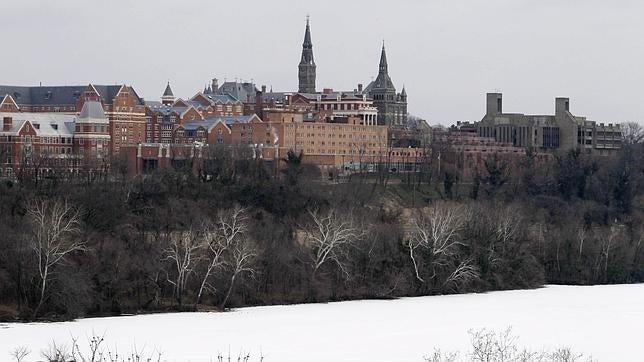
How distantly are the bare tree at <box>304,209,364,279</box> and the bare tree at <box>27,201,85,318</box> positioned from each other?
659cm

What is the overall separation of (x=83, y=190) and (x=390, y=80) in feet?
189

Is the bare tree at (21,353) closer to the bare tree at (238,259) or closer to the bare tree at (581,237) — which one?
the bare tree at (238,259)

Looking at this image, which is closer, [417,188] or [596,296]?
[596,296]

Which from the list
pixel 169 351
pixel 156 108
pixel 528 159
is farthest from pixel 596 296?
pixel 156 108

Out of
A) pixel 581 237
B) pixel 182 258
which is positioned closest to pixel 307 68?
pixel 581 237

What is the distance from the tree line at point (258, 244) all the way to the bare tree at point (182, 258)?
0.07 m

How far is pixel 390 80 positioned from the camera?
106 meters

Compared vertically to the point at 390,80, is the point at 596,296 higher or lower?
lower

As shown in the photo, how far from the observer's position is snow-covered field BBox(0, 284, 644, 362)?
31484mm

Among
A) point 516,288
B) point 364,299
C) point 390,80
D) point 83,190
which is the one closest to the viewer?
point 364,299

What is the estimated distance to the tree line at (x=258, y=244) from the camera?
38.8 m

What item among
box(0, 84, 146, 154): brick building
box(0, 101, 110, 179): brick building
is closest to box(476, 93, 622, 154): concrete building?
box(0, 84, 146, 154): brick building

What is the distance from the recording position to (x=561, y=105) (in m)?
100

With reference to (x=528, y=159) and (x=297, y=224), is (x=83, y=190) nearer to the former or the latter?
(x=297, y=224)
